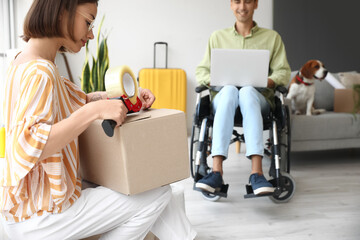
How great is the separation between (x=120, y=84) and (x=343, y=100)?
105 inches

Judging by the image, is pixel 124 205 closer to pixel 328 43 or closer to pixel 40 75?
pixel 40 75

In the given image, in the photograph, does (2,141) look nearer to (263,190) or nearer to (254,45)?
(263,190)

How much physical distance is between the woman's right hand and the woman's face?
19 cm

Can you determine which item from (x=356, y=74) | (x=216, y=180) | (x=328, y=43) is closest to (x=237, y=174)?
(x=216, y=180)

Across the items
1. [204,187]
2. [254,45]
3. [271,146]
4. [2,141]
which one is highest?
[254,45]

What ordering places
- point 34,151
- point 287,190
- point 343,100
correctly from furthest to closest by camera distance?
1. point 343,100
2. point 287,190
3. point 34,151

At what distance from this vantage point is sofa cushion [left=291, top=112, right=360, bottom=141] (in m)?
2.76

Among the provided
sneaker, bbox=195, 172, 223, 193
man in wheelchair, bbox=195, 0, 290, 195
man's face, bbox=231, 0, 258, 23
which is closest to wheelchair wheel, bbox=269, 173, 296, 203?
man in wheelchair, bbox=195, 0, 290, 195

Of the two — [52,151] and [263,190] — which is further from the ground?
[52,151]

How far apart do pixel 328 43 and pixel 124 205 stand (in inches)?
147

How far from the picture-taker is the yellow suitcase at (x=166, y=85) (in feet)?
13.5

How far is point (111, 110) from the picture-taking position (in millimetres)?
826

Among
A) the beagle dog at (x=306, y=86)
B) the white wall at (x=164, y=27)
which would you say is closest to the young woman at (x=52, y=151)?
the beagle dog at (x=306, y=86)

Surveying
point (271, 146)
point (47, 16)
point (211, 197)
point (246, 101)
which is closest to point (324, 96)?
point (271, 146)
